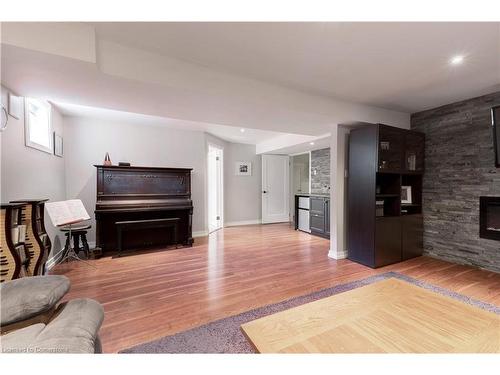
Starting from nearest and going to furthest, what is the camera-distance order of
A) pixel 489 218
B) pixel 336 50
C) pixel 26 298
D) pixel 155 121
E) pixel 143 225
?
pixel 26 298 < pixel 336 50 < pixel 489 218 < pixel 143 225 < pixel 155 121

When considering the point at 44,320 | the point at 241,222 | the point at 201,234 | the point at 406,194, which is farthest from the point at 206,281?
the point at 241,222

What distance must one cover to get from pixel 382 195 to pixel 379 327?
Answer: 2.27 metres

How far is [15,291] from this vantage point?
3.47ft

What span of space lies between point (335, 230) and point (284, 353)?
260cm

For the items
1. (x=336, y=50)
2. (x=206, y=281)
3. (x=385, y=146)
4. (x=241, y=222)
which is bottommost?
(x=206, y=281)

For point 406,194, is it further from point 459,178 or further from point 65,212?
point 65,212

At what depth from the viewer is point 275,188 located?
6.37m

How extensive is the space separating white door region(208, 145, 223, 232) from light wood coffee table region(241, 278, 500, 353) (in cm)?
445

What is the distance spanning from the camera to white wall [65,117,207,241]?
3.73 m

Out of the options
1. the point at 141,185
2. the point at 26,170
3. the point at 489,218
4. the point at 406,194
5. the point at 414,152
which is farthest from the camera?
the point at 141,185
